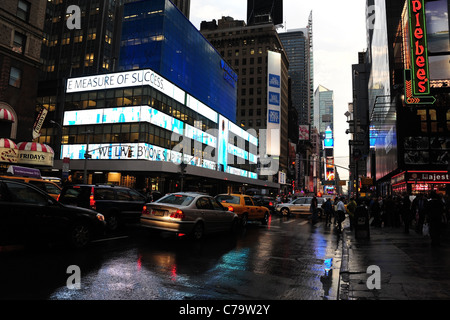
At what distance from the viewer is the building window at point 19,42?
25.3 metres

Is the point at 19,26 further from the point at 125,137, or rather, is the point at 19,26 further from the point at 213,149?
the point at 213,149

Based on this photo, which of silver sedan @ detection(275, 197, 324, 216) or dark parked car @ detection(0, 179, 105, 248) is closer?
dark parked car @ detection(0, 179, 105, 248)

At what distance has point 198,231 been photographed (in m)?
11.0

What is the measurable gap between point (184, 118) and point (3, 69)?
30.1 m

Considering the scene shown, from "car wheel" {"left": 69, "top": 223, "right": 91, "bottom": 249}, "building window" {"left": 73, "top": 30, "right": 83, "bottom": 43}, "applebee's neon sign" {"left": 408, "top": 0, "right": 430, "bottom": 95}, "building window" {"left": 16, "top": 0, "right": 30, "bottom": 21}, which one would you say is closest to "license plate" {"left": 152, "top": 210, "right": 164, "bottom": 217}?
"car wheel" {"left": 69, "top": 223, "right": 91, "bottom": 249}

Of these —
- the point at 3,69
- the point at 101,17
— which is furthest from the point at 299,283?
the point at 101,17

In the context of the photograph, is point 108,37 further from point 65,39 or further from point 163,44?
point 163,44

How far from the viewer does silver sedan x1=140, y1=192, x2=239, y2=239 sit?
10.1 meters

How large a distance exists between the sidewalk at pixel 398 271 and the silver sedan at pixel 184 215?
15.4 feet

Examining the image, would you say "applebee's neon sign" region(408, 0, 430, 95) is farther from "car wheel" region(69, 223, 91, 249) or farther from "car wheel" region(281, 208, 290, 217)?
"car wheel" region(69, 223, 91, 249)

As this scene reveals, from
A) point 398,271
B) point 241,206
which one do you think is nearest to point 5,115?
point 241,206

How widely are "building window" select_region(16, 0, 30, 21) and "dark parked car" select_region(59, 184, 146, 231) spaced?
2163 cm

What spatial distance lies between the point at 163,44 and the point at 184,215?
5011 cm
